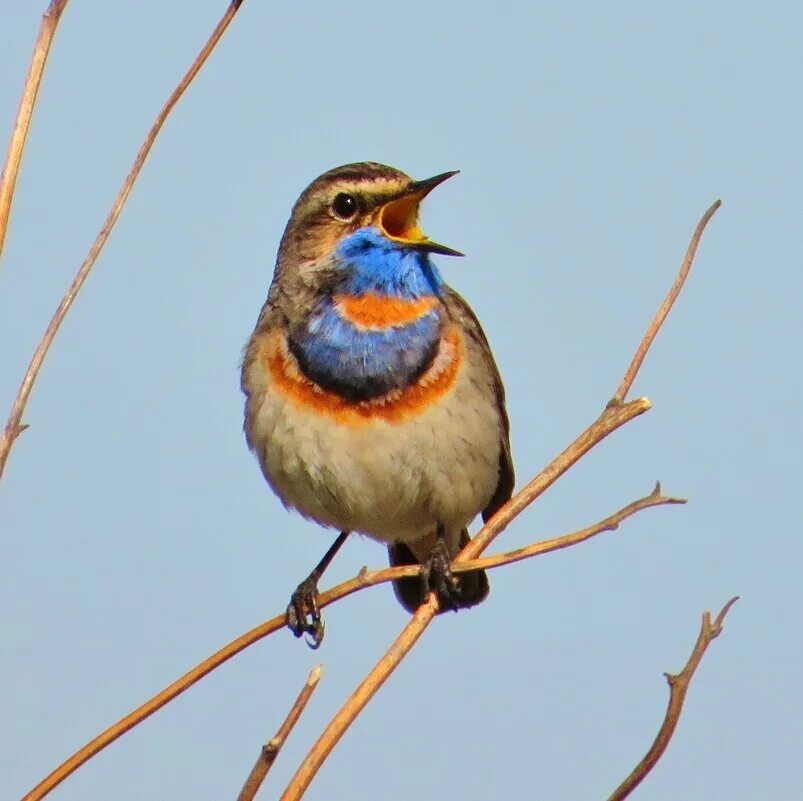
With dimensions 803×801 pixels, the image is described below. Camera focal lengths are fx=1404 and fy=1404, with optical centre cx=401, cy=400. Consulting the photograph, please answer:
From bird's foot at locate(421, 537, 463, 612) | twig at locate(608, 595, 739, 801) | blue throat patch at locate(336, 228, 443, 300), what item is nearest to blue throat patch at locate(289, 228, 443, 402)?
blue throat patch at locate(336, 228, 443, 300)

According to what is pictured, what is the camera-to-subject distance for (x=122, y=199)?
329 centimetres

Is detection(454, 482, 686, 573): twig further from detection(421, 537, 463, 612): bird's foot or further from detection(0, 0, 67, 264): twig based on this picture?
detection(421, 537, 463, 612): bird's foot

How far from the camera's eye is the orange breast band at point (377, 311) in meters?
6.47

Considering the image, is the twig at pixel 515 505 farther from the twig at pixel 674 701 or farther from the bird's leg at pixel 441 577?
the bird's leg at pixel 441 577

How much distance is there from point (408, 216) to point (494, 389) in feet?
3.72

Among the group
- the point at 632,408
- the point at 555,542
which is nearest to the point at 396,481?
the point at 632,408

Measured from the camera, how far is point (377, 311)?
647 cm

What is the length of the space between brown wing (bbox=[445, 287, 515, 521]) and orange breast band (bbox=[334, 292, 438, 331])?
13.7 inches

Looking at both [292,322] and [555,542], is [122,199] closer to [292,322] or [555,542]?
[555,542]

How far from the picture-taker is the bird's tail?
25.5 ft

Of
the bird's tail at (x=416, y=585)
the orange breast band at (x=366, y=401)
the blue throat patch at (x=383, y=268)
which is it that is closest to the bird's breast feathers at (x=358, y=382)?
the orange breast band at (x=366, y=401)

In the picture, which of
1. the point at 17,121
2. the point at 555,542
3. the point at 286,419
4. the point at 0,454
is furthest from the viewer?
the point at 286,419

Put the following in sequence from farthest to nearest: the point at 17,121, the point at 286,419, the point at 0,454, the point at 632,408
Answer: the point at 286,419
the point at 632,408
the point at 17,121
the point at 0,454

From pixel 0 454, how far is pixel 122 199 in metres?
0.67
